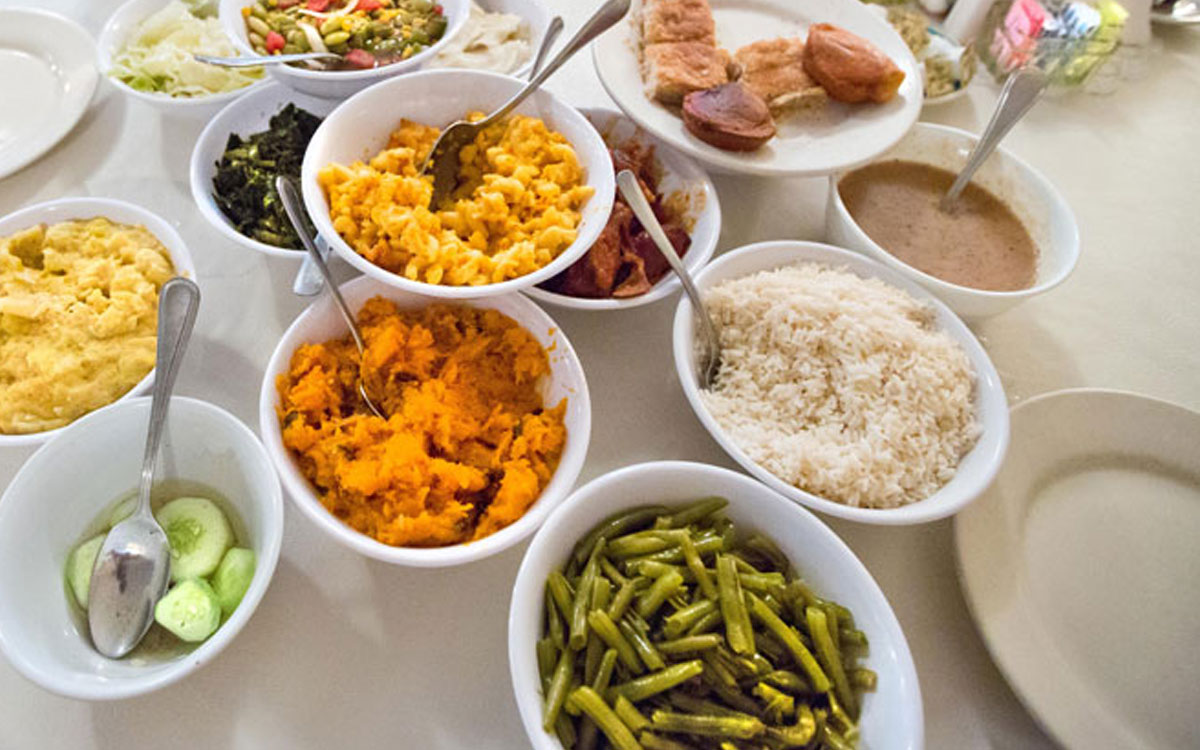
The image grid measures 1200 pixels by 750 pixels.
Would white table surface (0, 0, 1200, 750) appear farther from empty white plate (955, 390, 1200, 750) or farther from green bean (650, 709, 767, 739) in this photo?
green bean (650, 709, 767, 739)

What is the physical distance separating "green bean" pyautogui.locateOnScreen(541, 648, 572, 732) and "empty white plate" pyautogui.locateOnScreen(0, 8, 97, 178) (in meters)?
1.82

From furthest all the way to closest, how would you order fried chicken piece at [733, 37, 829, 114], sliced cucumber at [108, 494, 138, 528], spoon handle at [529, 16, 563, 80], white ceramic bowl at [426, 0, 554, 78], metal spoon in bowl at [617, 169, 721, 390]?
white ceramic bowl at [426, 0, 554, 78] < fried chicken piece at [733, 37, 829, 114] < spoon handle at [529, 16, 563, 80] < metal spoon in bowl at [617, 169, 721, 390] < sliced cucumber at [108, 494, 138, 528]

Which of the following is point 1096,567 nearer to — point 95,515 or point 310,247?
point 310,247

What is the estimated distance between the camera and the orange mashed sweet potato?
120 centimetres

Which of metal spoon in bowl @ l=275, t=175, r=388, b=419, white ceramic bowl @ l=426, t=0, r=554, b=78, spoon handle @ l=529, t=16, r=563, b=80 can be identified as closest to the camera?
metal spoon in bowl @ l=275, t=175, r=388, b=419

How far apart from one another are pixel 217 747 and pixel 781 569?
3.09ft

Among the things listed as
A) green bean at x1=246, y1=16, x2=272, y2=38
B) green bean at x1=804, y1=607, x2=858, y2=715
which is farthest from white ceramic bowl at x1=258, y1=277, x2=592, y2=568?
green bean at x1=246, y1=16, x2=272, y2=38

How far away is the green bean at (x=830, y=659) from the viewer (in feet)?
3.64

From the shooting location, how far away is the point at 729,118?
1.72 metres

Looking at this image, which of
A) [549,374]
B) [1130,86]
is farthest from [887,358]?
[1130,86]

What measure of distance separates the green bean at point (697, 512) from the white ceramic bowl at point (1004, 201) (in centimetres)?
75

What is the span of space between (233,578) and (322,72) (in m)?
1.19

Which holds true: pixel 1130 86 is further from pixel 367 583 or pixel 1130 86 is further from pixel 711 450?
pixel 367 583

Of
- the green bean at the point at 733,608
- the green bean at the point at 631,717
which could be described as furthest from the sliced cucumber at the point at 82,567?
the green bean at the point at 733,608
